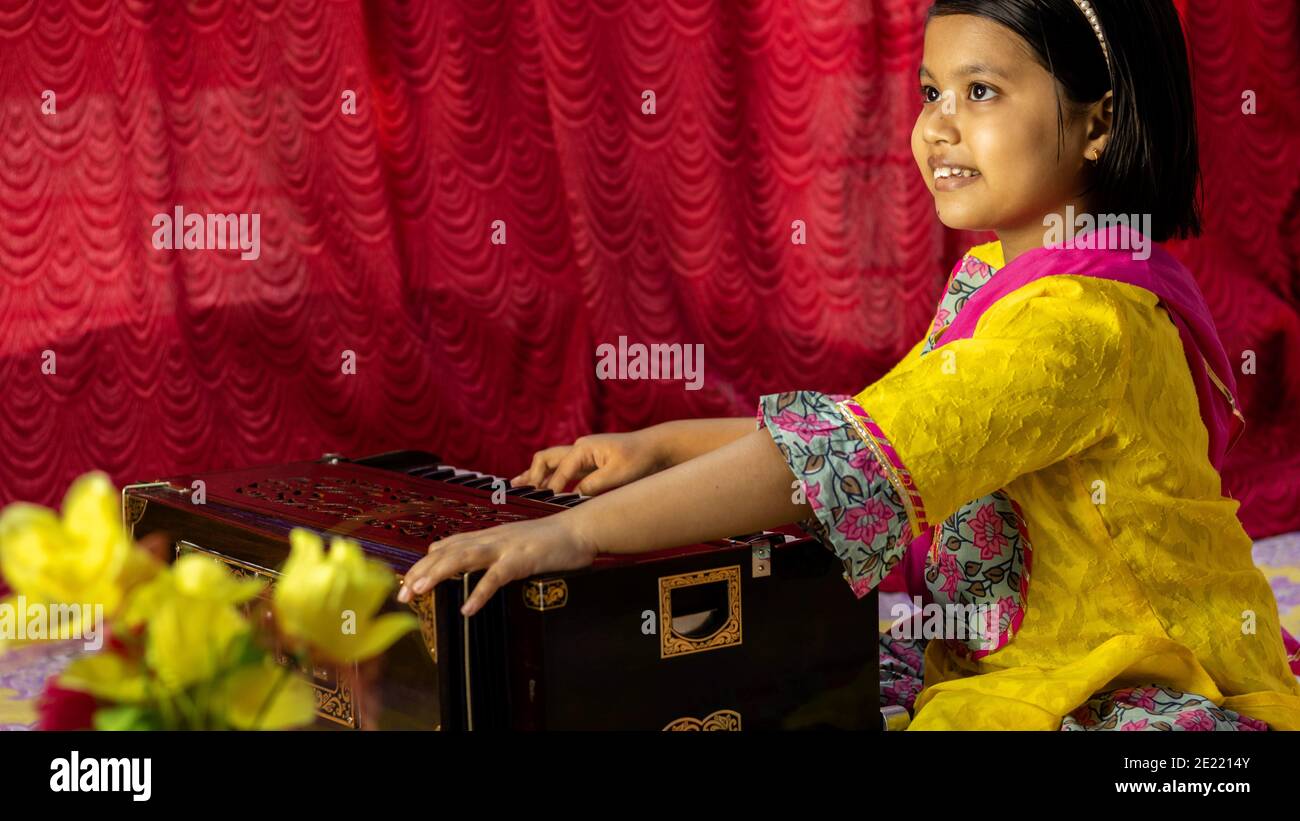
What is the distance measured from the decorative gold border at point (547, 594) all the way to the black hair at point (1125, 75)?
611 millimetres

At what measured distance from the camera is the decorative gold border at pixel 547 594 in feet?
3.85

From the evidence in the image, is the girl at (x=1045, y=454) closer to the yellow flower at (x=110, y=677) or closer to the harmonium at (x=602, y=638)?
the harmonium at (x=602, y=638)

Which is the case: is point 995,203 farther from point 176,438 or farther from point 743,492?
point 176,438

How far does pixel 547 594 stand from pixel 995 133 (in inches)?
22.7

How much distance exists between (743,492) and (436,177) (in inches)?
60.3

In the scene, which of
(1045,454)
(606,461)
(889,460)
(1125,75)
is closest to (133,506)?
(606,461)

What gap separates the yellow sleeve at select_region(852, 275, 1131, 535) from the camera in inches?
45.3

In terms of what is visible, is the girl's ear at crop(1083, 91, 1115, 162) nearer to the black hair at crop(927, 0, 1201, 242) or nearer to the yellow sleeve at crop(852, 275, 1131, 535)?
the black hair at crop(927, 0, 1201, 242)

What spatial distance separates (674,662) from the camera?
125 centimetres

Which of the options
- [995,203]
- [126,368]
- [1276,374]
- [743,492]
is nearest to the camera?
[743,492]

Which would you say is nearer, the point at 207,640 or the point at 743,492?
the point at 207,640

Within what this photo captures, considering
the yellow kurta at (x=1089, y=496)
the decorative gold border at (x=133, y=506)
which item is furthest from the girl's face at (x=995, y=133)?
the decorative gold border at (x=133, y=506)
